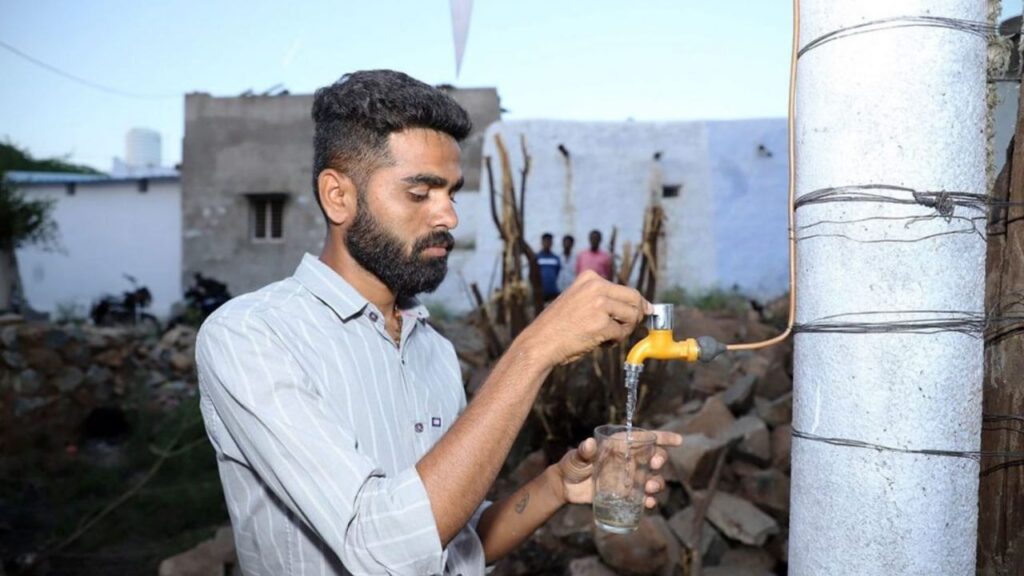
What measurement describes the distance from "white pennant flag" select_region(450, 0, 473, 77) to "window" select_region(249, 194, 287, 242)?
14.6m

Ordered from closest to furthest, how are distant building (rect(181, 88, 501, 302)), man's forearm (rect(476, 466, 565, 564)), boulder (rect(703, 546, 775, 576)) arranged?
man's forearm (rect(476, 466, 565, 564)) → boulder (rect(703, 546, 775, 576)) → distant building (rect(181, 88, 501, 302))

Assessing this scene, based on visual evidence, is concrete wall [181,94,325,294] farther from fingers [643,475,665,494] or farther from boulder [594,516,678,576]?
fingers [643,475,665,494]

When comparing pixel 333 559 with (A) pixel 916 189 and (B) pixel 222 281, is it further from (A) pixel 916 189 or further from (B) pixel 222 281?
(B) pixel 222 281

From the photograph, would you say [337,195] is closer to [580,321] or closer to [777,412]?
[580,321]

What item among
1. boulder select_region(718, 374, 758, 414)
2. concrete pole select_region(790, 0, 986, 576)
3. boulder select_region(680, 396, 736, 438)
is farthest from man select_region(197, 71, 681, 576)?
boulder select_region(718, 374, 758, 414)

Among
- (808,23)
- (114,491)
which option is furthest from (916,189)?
(114,491)

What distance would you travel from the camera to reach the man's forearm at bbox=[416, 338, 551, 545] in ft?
4.33

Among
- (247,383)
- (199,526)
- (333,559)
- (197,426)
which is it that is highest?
(247,383)

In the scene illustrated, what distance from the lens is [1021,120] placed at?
58.0 inches

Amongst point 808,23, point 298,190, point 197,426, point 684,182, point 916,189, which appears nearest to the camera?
point 916,189

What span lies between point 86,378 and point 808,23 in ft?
32.1

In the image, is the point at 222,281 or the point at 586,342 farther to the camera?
the point at 222,281

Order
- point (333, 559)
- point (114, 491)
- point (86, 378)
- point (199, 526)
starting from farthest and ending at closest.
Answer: point (86, 378), point (114, 491), point (199, 526), point (333, 559)

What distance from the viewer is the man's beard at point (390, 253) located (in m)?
1.80
